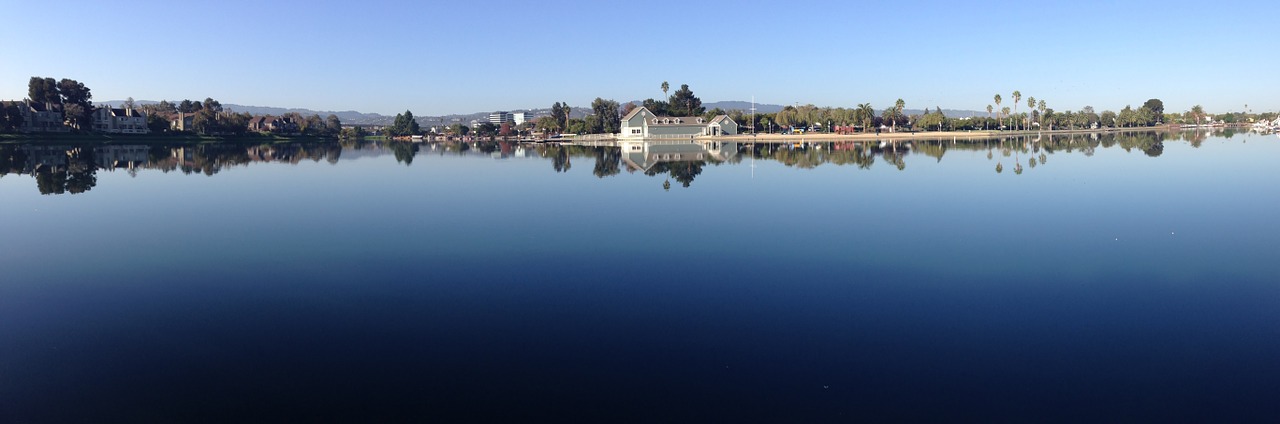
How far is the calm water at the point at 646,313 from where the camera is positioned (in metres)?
5.78

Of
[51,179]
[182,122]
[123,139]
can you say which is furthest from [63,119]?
[51,179]

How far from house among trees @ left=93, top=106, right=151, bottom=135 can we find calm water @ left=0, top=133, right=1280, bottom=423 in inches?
3264

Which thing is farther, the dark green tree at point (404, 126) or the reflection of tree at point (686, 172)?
the dark green tree at point (404, 126)

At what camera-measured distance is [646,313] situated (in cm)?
813

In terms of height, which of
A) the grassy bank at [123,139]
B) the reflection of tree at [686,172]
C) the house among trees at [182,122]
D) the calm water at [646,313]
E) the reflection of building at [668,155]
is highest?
the house among trees at [182,122]

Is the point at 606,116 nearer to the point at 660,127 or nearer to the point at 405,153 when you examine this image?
the point at 660,127

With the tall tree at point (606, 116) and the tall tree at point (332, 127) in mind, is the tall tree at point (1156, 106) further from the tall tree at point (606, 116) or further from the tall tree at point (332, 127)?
the tall tree at point (332, 127)

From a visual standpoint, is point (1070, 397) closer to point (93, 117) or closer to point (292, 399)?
point (292, 399)

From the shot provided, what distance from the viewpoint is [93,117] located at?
84.8 metres

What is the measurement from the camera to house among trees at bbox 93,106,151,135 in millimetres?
85562

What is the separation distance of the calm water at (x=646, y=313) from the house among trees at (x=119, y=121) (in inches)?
3264

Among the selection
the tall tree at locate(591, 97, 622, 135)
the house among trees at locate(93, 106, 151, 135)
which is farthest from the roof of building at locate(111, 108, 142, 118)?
the tall tree at locate(591, 97, 622, 135)

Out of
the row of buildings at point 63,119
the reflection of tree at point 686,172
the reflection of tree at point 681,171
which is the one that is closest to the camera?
the reflection of tree at point 686,172

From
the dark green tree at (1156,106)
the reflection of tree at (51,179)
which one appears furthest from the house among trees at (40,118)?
the dark green tree at (1156,106)
